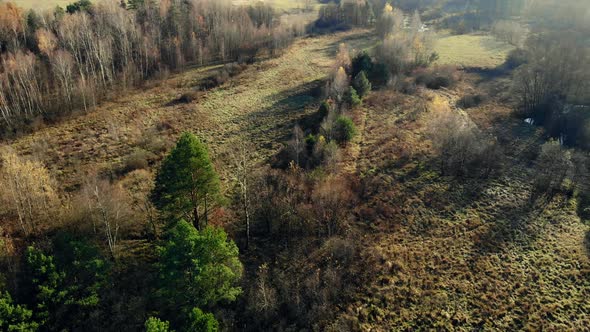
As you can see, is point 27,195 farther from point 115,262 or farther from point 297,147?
point 297,147

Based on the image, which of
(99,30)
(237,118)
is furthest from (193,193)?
(99,30)

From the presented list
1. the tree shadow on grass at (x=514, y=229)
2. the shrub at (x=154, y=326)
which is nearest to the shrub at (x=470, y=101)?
the tree shadow on grass at (x=514, y=229)

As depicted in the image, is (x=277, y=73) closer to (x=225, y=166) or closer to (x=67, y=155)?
(x=225, y=166)

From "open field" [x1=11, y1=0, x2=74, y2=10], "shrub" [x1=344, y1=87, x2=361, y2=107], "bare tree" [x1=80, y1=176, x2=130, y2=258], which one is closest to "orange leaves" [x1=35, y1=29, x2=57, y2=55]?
"open field" [x1=11, y1=0, x2=74, y2=10]

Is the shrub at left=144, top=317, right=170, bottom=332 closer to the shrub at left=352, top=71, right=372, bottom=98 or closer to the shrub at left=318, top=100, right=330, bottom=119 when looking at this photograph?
the shrub at left=318, top=100, right=330, bottom=119

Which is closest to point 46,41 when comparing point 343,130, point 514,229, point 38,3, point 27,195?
point 38,3

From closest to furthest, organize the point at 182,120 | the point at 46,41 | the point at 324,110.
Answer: the point at 324,110 < the point at 182,120 < the point at 46,41
